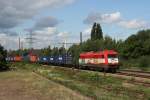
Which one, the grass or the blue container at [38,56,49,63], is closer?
the grass

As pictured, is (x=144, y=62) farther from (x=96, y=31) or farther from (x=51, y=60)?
(x=96, y=31)

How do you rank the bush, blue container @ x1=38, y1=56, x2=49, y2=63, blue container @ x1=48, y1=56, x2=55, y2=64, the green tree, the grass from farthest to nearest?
the green tree, blue container @ x1=38, y1=56, x2=49, y2=63, blue container @ x1=48, y1=56, x2=55, y2=64, the bush, the grass

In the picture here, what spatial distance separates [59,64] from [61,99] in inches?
2607

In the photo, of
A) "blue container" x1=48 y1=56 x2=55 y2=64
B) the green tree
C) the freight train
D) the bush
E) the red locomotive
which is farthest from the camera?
the green tree

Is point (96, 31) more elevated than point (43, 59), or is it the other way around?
point (96, 31)

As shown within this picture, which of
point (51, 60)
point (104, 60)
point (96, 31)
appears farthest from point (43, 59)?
point (104, 60)

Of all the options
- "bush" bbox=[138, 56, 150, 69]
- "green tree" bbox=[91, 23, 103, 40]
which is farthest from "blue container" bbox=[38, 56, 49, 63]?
"bush" bbox=[138, 56, 150, 69]

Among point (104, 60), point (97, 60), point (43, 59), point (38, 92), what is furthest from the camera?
point (43, 59)

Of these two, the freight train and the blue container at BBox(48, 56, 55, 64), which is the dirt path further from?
the blue container at BBox(48, 56, 55, 64)

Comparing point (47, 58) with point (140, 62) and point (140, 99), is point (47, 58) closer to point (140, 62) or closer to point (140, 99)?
point (140, 62)

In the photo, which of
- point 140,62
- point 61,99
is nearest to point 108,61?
point 140,62

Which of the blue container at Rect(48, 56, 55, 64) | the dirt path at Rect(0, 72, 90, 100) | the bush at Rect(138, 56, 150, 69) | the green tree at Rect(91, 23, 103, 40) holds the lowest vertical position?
the dirt path at Rect(0, 72, 90, 100)

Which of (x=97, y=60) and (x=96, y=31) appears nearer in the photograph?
(x=97, y=60)

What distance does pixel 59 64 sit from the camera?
85.4m
